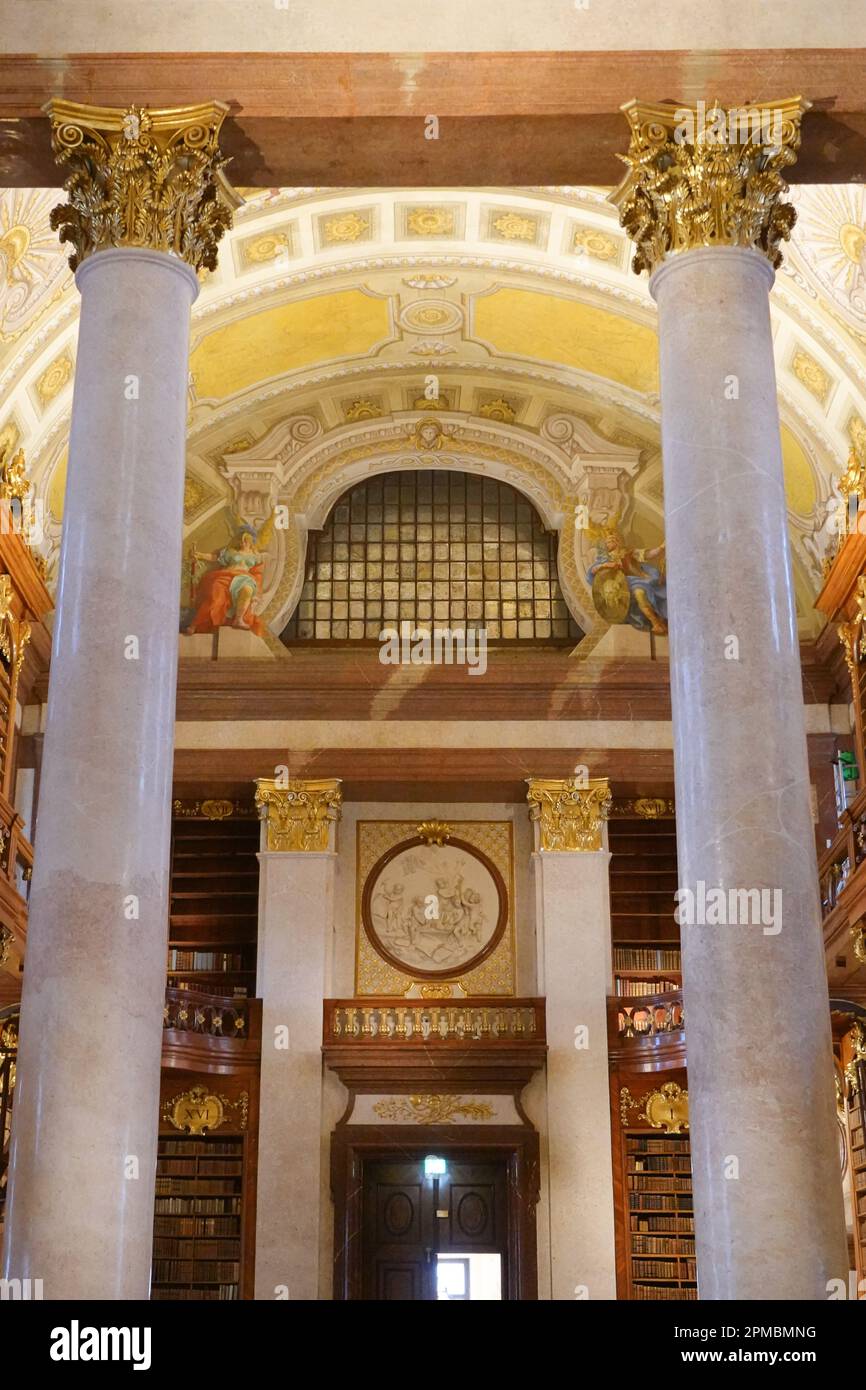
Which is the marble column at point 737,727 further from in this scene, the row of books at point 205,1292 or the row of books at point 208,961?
the row of books at point 208,961

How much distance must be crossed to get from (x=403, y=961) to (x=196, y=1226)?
10.5 ft

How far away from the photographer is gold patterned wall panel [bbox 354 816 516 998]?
53.7 feet

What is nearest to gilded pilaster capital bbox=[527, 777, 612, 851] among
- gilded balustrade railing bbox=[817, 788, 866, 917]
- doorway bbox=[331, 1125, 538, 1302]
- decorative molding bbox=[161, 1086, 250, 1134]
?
gilded balustrade railing bbox=[817, 788, 866, 917]

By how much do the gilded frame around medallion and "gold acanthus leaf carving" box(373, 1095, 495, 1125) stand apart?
1.24m

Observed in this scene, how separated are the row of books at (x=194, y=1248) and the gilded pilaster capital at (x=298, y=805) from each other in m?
3.85

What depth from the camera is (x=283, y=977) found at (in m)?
16.0

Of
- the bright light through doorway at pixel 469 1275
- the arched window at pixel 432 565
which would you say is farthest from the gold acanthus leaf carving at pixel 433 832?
the bright light through doorway at pixel 469 1275

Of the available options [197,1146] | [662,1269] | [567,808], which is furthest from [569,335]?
[662,1269]

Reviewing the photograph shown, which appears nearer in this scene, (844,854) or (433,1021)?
(844,854)

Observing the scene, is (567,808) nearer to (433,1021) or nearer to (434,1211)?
(433,1021)

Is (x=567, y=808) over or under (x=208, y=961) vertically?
over

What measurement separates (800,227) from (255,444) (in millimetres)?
6511

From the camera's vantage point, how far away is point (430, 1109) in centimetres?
1573

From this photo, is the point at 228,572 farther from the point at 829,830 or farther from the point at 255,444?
the point at 829,830
